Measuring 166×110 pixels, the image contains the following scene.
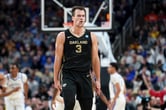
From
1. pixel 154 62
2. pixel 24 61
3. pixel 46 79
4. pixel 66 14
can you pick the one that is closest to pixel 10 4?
pixel 24 61

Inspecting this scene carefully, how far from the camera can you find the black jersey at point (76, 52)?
9.42 meters

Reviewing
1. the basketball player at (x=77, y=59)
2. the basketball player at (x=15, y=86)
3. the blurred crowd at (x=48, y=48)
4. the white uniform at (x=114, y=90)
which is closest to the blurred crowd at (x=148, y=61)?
the blurred crowd at (x=48, y=48)

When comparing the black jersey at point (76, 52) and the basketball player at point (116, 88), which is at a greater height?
the black jersey at point (76, 52)

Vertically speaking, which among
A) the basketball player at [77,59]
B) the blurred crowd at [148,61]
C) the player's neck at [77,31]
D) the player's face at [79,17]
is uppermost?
the player's face at [79,17]

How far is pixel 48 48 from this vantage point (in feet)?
79.9

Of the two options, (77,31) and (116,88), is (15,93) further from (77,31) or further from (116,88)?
(77,31)

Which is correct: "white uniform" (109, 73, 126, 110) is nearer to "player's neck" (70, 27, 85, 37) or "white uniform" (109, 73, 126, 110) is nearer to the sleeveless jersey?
the sleeveless jersey

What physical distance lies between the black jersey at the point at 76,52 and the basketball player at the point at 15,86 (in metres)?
4.80

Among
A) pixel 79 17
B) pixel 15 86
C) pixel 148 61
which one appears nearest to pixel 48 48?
pixel 148 61

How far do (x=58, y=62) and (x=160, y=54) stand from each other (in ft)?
42.4

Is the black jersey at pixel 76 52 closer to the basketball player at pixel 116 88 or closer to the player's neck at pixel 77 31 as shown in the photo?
the player's neck at pixel 77 31

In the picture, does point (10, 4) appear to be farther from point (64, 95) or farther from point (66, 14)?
point (64, 95)

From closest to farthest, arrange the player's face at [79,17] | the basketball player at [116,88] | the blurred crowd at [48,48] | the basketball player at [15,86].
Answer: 1. the player's face at [79,17]
2. the basketball player at [15,86]
3. the basketball player at [116,88]
4. the blurred crowd at [48,48]

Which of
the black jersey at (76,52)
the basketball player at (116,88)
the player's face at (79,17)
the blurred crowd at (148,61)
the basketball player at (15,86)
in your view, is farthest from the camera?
the blurred crowd at (148,61)
